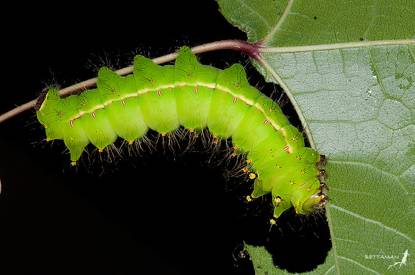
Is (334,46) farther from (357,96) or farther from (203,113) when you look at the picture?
(203,113)

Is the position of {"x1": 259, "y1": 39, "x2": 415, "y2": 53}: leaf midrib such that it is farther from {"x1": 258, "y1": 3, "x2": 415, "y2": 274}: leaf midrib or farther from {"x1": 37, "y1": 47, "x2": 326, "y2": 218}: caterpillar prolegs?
{"x1": 37, "y1": 47, "x2": 326, "y2": 218}: caterpillar prolegs

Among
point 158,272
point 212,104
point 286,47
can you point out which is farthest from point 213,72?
point 158,272

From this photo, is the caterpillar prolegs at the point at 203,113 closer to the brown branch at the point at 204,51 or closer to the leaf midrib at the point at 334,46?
the brown branch at the point at 204,51

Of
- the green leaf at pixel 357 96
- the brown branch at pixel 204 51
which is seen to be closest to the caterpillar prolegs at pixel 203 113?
the brown branch at pixel 204 51

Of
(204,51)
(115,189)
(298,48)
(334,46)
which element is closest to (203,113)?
(204,51)

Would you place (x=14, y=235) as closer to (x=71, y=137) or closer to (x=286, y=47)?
(x=71, y=137)

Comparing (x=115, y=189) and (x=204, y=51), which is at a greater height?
(x=115, y=189)
